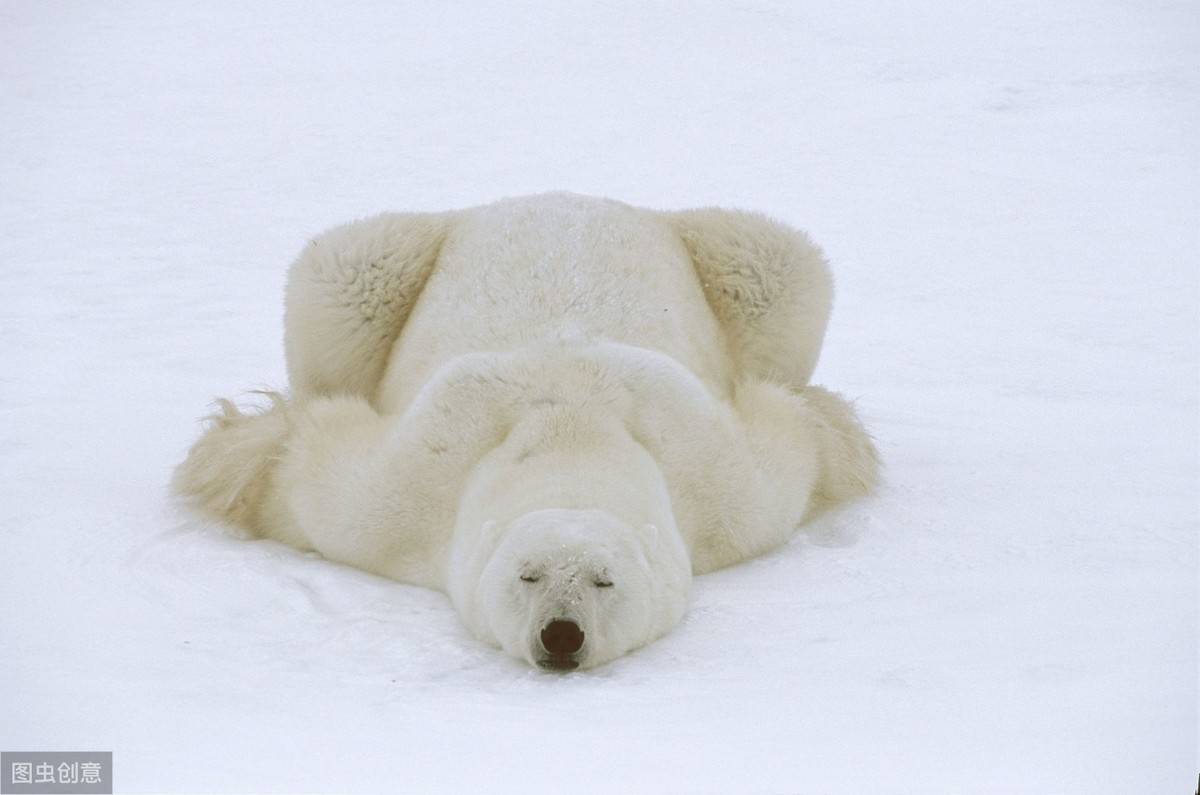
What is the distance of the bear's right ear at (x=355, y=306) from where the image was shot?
22.6 feet

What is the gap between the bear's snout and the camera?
456 centimetres

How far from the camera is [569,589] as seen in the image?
4.55m

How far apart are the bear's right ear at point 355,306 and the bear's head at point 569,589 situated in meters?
2.16

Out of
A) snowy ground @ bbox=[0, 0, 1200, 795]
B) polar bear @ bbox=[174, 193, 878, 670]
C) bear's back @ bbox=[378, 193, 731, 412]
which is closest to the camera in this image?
snowy ground @ bbox=[0, 0, 1200, 795]

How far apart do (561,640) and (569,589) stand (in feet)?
0.52

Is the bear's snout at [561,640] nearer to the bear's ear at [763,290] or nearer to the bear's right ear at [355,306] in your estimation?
the bear's right ear at [355,306]

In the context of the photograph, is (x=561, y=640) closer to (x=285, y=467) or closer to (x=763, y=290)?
(x=285, y=467)

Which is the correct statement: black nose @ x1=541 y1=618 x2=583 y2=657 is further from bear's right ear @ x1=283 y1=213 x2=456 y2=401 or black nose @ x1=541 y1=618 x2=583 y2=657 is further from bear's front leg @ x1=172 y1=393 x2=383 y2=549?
bear's right ear @ x1=283 y1=213 x2=456 y2=401

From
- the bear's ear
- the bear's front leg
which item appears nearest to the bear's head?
the bear's front leg

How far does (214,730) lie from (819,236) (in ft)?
32.0

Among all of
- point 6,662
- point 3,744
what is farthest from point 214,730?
point 6,662

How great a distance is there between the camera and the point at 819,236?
13086mm

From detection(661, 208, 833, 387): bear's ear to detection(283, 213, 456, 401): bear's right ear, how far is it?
129cm

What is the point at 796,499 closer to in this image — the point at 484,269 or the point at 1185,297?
the point at 484,269
